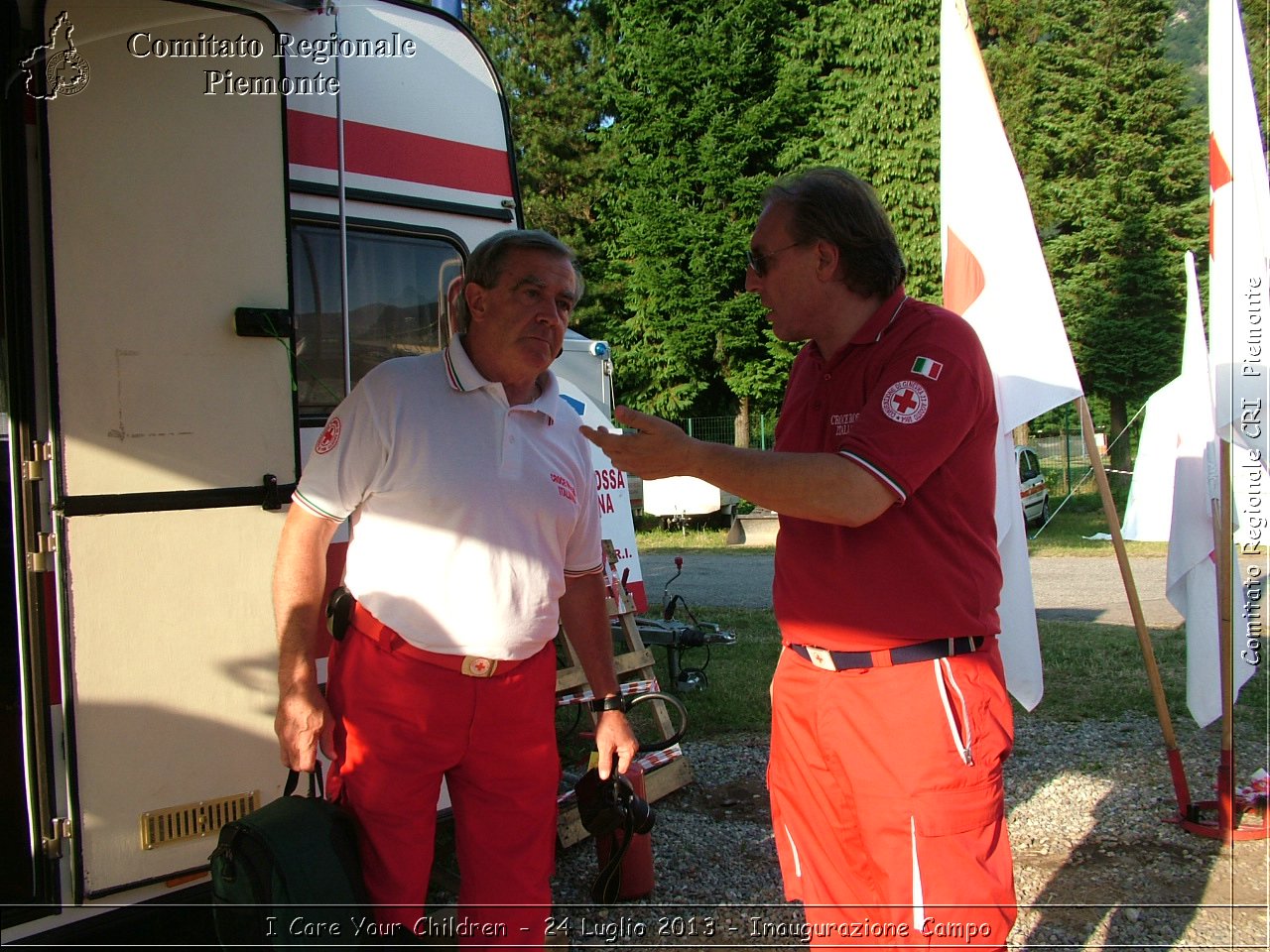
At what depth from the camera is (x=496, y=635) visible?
223 centimetres

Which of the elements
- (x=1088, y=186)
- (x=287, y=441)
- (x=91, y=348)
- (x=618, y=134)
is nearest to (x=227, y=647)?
(x=287, y=441)

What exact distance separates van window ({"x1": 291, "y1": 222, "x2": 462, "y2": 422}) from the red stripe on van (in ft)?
0.71

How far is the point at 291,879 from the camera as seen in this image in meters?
2.07

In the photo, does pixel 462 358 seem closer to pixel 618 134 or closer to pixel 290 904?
pixel 290 904

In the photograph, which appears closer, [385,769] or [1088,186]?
[385,769]

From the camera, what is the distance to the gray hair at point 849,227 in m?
2.14

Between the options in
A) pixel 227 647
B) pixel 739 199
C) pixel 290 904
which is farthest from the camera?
A: pixel 739 199

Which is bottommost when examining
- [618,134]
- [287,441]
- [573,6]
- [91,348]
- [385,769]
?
[385,769]

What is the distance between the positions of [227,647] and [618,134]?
2202 cm

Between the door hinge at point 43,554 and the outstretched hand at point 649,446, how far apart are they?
1512 mm

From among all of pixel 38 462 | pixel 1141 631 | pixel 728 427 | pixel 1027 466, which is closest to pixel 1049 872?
pixel 1141 631

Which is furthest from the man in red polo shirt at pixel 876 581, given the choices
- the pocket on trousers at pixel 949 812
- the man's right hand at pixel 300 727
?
the man's right hand at pixel 300 727

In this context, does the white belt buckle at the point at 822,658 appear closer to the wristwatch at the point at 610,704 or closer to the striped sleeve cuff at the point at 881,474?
the striped sleeve cuff at the point at 881,474

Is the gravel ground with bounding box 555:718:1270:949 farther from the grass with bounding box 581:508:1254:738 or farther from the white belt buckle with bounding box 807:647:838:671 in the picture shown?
the white belt buckle with bounding box 807:647:838:671
